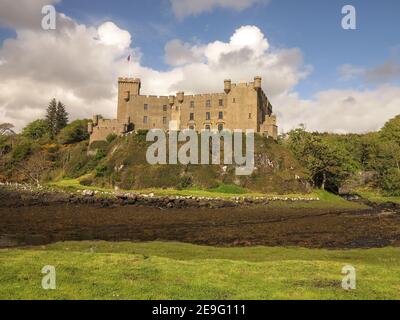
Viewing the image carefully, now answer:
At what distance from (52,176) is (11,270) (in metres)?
81.7

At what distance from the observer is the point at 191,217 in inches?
1577

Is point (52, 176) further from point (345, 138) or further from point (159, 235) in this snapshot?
point (345, 138)

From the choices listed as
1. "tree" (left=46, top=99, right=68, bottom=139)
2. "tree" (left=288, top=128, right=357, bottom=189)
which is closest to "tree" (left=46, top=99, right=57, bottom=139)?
"tree" (left=46, top=99, right=68, bottom=139)

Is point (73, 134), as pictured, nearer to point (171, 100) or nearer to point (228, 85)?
point (171, 100)

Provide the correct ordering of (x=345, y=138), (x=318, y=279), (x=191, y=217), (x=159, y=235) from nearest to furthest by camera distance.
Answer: (x=318, y=279), (x=159, y=235), (x=191, y=217), (x=345, y=138)

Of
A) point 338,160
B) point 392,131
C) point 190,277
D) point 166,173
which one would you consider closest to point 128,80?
point 166,173

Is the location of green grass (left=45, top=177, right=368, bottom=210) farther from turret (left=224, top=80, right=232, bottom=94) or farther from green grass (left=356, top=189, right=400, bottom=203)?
turret (left=224, top=80, right=232, bottom=94)

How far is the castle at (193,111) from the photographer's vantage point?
86.8 meters

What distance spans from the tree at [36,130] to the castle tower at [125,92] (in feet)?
149

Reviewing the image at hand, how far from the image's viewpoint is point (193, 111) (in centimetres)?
9050

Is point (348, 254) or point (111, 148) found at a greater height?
point (111, 148)

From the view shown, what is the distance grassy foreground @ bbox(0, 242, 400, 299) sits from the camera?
12484 mm

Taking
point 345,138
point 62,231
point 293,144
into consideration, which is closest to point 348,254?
point 62,231
